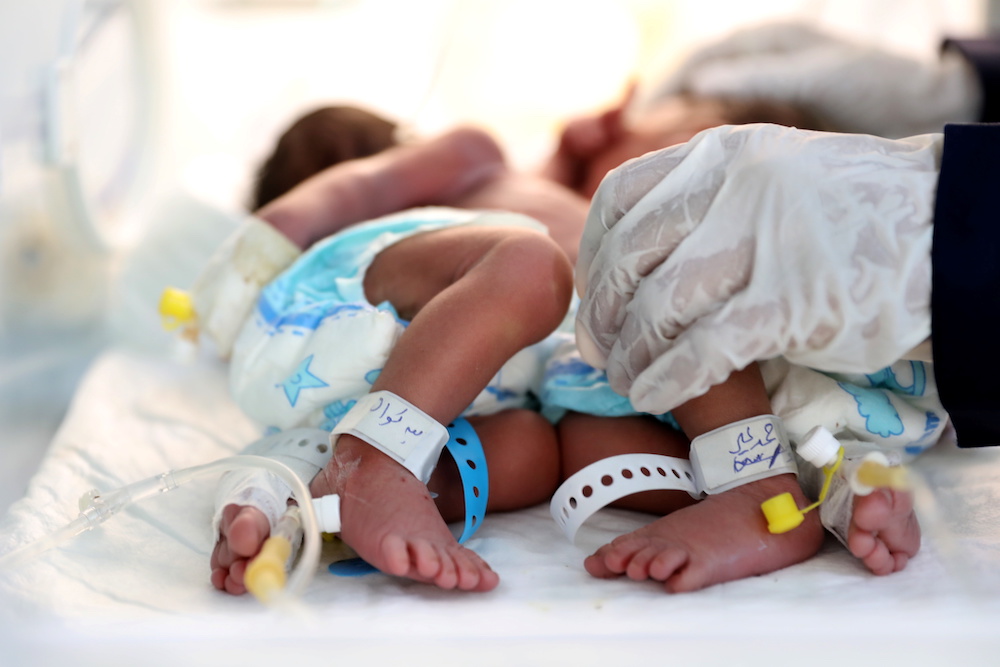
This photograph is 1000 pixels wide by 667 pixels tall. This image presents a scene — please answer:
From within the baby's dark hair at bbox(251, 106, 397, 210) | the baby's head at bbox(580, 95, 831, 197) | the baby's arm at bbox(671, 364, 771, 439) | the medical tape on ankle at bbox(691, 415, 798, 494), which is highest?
the baby's dark hair at bbox(251, 106, 397, 210)

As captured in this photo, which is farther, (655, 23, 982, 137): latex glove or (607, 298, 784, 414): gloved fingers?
(655, 23, 982, 137): latex glove

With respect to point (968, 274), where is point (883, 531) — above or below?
below

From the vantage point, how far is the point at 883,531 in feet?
2.10

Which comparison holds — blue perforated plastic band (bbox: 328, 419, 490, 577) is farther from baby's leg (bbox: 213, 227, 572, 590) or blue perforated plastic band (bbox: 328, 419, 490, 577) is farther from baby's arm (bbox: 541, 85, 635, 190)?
baby's arm (bbox: 541, 85, 635, 190)

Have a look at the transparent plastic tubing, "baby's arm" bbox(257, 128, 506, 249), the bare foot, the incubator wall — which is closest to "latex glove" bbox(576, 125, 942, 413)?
the bare foot

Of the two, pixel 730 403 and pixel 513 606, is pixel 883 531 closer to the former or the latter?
pixel 730 403

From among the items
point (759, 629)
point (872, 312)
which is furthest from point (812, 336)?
point (759, 629)

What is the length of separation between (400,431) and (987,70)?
125 cm

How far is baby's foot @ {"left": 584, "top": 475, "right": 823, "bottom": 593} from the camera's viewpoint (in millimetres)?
631

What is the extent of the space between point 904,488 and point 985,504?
0.19 m

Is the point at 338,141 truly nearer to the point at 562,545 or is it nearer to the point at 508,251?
the point at 508,251

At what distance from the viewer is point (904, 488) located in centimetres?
61

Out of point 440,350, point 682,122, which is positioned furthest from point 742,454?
point 682,122

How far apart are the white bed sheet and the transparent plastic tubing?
2cm
